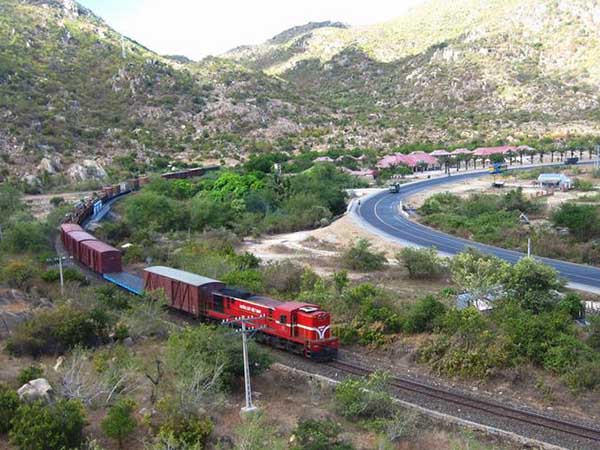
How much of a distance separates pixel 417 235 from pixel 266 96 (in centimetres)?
9696

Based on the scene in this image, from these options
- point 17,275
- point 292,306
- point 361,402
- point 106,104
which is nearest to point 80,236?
point 17,275

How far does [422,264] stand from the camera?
40188 mm

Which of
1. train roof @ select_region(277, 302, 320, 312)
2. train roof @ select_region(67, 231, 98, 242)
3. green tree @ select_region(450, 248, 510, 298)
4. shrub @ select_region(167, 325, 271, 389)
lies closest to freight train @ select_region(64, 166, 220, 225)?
train roof @ select_region(67, 231, 98, 242)

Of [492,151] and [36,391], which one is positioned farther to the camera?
[492,151]

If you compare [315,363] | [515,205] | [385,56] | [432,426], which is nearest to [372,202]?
[515,205]

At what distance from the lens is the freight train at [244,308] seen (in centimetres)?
2452

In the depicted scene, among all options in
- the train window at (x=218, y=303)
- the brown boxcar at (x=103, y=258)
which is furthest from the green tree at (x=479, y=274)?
the brown boxcar at (x=103, y=258)

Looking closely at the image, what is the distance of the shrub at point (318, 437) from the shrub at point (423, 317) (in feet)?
35.9

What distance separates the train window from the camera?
28.0 m

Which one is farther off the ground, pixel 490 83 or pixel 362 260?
pixel 490 83

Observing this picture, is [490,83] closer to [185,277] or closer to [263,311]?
[185,277]

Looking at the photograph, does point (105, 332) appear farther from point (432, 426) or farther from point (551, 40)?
point (551, 40)

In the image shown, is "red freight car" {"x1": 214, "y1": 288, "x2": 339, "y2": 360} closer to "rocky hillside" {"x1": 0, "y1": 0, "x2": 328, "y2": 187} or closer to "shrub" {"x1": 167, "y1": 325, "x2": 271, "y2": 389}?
"shrub" {"x1": 167, "y1": 325, "x2": 271, "y2": 389}

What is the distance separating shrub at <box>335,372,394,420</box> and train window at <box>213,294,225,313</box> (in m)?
9.33
